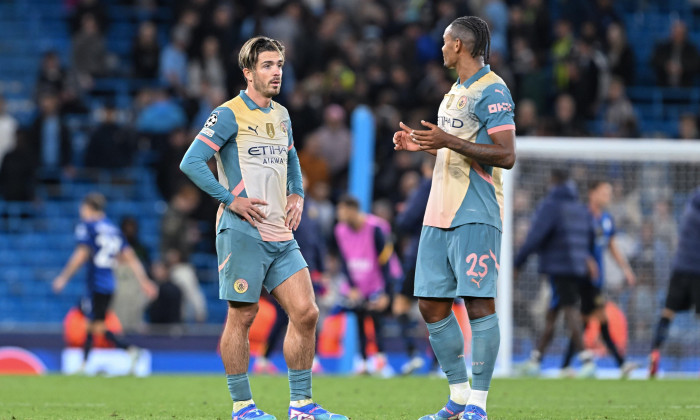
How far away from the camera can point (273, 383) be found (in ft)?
37.8

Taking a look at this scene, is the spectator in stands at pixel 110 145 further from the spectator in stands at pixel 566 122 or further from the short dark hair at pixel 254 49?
the short dark hair at pixel 254 49

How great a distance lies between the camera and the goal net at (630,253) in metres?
15.2

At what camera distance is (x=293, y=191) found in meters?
7.31

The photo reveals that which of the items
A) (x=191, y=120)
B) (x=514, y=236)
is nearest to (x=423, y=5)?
(x=191, y=120)

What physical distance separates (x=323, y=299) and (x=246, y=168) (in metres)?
8.90

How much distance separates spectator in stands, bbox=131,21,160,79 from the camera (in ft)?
64.2

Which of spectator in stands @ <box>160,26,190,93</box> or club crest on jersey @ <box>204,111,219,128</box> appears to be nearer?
club crest on jersey @ <box>204,111,219,128</box>

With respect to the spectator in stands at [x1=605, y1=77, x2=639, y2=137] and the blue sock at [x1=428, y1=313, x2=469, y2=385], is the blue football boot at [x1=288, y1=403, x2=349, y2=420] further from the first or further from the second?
the spectator in stands at [x1=605, y1=77, x2=639, y2=137]

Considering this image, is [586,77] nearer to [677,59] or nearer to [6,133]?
[677,59]

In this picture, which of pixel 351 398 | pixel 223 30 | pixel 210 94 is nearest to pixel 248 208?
pixel 351 398

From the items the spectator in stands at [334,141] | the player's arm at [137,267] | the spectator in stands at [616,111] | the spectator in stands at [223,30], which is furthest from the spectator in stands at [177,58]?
the spectator in stands at [616,111]

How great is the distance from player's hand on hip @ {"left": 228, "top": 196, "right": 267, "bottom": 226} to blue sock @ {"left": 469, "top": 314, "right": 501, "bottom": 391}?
1.44m

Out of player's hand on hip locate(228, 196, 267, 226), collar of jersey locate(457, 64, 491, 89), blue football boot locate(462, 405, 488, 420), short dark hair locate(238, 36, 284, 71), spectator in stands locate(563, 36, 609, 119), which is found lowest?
blue football boot locate(462, 405, 488, 420)

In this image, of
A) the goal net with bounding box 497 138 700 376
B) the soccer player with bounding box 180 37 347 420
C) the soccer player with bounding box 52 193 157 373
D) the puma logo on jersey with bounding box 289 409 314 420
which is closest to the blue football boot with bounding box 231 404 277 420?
Answer: the soccer player with bounding box 180 37 347 420
